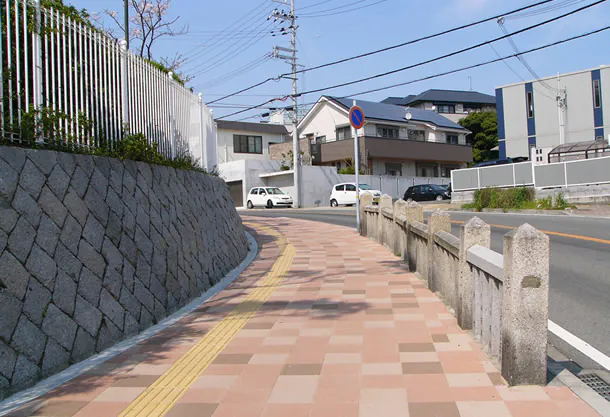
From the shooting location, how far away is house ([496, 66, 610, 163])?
38.0 meters

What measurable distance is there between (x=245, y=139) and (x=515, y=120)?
23251 millimetres

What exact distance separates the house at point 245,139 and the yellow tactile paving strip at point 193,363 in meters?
40.0

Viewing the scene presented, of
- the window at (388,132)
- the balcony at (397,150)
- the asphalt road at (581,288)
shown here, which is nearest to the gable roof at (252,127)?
the balcony at (397,150)

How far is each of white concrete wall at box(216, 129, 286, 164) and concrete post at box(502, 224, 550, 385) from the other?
4336 cm

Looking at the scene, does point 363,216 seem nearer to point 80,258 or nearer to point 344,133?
point 80,258

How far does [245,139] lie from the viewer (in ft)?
163

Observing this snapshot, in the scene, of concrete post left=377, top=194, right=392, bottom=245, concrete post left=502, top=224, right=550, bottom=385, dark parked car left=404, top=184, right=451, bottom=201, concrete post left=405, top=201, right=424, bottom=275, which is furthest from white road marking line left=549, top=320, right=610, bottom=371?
dark parked car left=404, top=184, right=451, bottom=201

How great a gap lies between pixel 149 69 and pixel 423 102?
207 ft

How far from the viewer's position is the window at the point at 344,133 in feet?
149

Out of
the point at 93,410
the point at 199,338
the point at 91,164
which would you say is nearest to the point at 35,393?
the point at 93,410

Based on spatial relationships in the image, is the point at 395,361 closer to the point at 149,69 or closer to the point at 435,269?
the point at 435,269

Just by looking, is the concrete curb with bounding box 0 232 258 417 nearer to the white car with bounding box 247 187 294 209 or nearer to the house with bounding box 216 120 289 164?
the white car with bounding box 247 187 294 209

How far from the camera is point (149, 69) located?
8750 mm

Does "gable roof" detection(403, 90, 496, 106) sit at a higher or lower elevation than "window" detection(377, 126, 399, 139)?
higher
